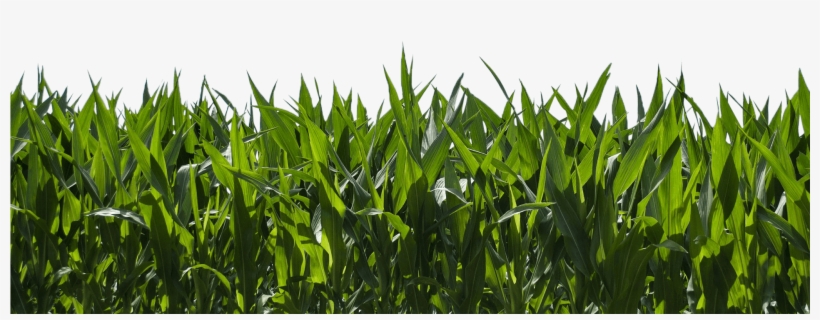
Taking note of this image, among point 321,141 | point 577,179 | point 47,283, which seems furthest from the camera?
point 47,283

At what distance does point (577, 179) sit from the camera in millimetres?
1030

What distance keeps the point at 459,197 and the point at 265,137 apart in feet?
1.55

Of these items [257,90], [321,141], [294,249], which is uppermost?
[257,90]

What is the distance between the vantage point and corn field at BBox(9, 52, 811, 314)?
105cm

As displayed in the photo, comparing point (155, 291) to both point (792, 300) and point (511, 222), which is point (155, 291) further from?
point (792, 300)

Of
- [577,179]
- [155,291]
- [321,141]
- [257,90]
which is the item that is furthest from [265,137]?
[577,179]

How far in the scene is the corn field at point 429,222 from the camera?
3.45 ft

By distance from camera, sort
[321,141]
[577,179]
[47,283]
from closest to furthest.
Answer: [577,179], [321,141], [47,283]

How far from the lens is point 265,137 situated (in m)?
1.33

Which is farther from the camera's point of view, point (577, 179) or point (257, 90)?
point (257, 90)

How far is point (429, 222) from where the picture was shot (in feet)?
3.65

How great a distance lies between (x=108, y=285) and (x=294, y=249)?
0.42 meters

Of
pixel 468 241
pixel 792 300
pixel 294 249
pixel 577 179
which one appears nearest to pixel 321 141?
pixel 294 249

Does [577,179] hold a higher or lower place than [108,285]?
higher
